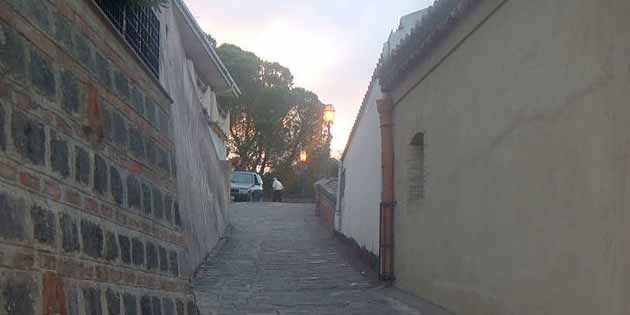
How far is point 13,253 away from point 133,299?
1502 mm

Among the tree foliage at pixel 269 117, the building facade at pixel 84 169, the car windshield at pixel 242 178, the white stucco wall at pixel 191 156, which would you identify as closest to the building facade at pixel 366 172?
the white stucco wall at pixel 191 156

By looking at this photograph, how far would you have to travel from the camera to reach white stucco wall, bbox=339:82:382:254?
1127 cm

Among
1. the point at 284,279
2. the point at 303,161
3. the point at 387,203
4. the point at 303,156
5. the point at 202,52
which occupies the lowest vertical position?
the point at 284,279

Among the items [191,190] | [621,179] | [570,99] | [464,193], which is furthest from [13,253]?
[191,190]

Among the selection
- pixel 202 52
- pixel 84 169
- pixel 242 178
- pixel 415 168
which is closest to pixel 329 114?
pixel 202 52

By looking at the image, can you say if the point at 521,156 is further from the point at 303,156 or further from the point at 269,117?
the point at 303,156

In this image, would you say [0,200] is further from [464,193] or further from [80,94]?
[464,193]

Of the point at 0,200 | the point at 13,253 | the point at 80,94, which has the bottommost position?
the point at 13,253

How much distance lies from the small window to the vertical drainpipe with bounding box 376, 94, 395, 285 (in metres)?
0.85

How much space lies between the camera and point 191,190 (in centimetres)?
1078

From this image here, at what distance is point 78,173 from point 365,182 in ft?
29.5

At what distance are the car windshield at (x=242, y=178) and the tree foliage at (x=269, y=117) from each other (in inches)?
281

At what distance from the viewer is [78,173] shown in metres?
3.76

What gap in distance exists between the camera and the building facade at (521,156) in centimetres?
409
